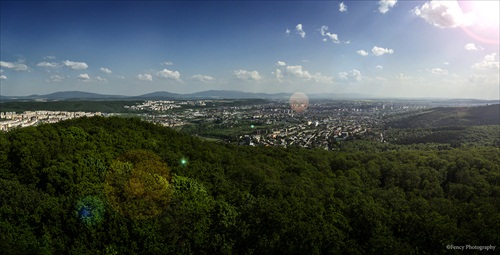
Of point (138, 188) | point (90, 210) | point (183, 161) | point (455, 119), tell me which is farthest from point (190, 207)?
point (455, 119)

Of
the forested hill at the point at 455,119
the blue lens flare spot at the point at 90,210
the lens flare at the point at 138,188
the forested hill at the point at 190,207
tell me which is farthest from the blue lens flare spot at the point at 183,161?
the forested hill at the point at 455,119

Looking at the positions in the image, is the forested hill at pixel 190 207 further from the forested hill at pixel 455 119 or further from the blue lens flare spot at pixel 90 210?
the forested hill at pixel 455 119

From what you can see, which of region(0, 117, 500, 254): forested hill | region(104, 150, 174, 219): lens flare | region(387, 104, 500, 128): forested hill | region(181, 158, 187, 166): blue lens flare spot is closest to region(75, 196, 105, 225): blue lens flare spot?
region(0, 117, 500, 254): forested hill

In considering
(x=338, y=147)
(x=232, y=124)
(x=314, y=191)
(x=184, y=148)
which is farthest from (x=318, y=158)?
(x=232, y=124)

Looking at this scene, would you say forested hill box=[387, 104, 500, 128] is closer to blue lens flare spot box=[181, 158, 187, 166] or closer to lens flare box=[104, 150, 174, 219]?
blue lens flare spot box=[181, 158, 187, 166]

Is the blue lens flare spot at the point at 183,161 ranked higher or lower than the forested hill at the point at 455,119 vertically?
higher
